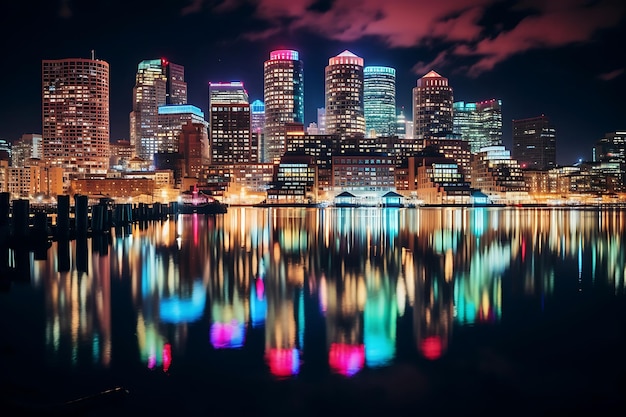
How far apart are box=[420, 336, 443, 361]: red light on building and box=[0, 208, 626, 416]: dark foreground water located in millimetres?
21

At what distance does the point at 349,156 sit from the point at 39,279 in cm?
14962

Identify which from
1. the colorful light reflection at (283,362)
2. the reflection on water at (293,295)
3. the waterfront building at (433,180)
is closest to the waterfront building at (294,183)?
the waterfront building at (433,180)

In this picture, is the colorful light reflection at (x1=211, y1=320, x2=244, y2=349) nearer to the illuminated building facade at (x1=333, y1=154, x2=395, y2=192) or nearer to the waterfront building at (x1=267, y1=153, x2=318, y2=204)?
the waterfront building at (x1=267, y1=153, x2=318, y2=204)

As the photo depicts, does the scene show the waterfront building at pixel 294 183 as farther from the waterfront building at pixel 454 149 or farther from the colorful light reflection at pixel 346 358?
the colorful light reflection at pixel 346 358

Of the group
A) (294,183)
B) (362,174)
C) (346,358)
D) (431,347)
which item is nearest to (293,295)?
(431,347)

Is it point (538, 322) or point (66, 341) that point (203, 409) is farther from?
point (538, 322)

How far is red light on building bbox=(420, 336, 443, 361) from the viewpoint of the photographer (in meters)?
9.93

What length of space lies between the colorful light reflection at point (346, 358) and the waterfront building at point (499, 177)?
15432 centimetres

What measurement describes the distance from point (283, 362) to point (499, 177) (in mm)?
160045

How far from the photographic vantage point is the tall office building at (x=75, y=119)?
636 ft

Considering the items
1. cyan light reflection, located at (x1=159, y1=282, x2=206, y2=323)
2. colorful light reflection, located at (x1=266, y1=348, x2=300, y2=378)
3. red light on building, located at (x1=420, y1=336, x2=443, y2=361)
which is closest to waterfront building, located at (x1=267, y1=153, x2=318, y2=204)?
cyan light reflection, located at (x1=159, y1=282, x2=206, y2=323)

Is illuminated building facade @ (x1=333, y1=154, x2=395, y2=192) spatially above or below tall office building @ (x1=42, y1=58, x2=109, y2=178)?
below

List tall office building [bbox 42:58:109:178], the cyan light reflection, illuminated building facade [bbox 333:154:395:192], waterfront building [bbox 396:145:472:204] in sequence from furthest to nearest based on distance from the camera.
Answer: tall office building [bbox 42:58:109:178]
illuminated building facade [bbox 333:154:395:192]
waterfront building [bbox 396:145:472:204]
the cyan light reflection

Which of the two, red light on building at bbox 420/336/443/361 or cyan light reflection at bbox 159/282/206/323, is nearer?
red light on building at bbox 420/336/443/361
